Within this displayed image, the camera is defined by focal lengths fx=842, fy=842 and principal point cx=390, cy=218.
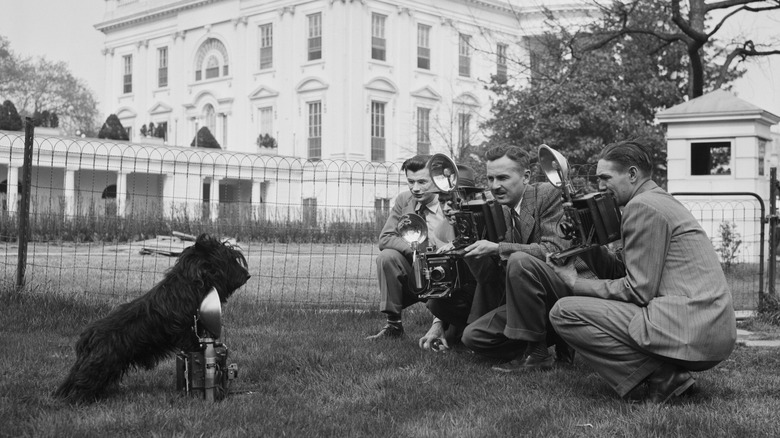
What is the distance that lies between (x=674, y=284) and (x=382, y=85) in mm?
36737

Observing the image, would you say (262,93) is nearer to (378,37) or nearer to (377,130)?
(377,130)

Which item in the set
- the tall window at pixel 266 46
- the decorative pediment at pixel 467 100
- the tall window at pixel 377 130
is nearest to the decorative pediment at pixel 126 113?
the tall window at pixel 266 46

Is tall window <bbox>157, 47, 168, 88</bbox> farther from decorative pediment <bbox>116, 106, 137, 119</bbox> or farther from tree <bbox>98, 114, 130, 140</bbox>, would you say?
tree <bbox>98, 114, 130, 140</bbox>

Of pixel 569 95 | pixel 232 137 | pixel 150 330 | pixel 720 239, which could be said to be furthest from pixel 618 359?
pixel 232 137

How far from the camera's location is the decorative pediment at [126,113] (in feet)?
163

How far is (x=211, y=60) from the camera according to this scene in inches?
1789

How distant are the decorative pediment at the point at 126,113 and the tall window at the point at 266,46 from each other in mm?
11243

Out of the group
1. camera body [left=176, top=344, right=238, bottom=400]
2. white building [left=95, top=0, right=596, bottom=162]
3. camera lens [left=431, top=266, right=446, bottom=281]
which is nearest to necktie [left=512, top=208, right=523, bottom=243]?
camera lens [left=431, top=266, right=446, bottom=281]

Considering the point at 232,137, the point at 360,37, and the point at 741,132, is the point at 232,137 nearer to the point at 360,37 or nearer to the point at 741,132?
the point at 360,37

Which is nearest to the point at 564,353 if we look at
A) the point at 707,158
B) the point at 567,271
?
the point at 567,271

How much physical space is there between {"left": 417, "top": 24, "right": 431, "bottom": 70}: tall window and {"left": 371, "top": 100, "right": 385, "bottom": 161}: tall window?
10.8ft

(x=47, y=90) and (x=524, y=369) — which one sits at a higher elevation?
(x=47, y=90)

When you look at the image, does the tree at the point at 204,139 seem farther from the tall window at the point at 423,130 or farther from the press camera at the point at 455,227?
the press camera at the point at 455,227

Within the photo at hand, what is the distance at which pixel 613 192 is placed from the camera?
A: 4855 mm
